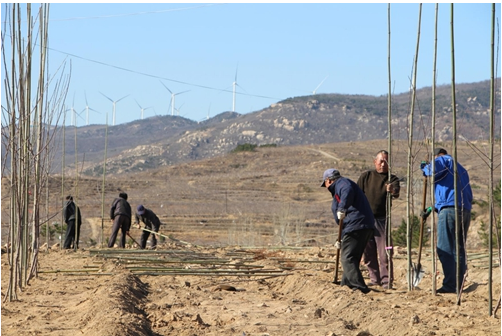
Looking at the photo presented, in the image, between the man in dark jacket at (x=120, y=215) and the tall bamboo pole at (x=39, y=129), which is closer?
the tall bamboo pole at (x=39, y=129)

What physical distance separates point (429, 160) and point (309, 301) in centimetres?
184

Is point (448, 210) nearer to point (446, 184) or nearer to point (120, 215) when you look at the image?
point (446, 184)

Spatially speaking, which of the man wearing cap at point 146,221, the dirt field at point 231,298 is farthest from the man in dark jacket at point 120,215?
the dirt field at point 231,298

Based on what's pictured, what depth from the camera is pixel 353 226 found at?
841cm

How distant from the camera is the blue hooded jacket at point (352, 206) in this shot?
326 inches

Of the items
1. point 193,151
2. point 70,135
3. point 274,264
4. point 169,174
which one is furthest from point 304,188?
point 70,135

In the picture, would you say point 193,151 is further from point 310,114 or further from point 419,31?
point 419,31

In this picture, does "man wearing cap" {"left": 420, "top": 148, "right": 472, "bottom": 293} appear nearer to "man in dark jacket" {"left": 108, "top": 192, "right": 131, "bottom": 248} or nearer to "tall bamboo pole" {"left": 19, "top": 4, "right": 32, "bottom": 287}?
"tall bamboo pole" {"left": 19, "top": 4, "right": 32, "bottom": 287}

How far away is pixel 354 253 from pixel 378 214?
0.70 m

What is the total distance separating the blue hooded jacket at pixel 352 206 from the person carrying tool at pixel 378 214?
44 cm

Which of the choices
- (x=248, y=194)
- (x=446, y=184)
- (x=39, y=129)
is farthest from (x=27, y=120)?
(x=248, y=194)

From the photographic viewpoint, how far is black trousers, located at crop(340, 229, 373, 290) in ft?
27.8

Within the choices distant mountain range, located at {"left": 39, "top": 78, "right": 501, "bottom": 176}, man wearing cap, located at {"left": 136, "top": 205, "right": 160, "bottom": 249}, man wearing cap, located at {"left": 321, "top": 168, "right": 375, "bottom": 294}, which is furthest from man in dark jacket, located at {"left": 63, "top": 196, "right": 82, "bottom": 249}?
distant mountain range, located at {"left": 39, "top": 78, "right": 501, "bottom": 176}

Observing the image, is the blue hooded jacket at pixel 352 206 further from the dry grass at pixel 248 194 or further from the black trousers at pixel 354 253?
the dry grass at pixel 248 194
